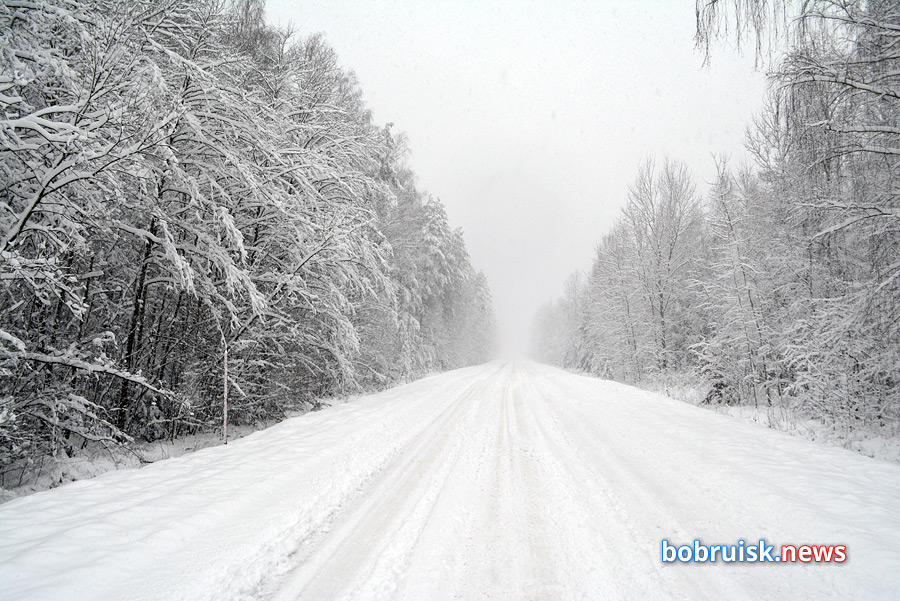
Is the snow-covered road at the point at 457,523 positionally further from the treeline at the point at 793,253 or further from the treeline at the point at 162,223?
the treeline at the point at 793,253

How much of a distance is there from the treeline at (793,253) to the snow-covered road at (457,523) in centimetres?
335

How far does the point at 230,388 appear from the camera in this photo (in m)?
7.68

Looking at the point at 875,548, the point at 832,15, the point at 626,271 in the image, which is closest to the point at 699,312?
the point at 626,271

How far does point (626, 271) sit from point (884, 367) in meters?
14.1

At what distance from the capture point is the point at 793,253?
10.1 metres

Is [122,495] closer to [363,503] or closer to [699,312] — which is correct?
[363,503]

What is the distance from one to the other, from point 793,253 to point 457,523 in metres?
12.3

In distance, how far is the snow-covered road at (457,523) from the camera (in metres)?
2.34

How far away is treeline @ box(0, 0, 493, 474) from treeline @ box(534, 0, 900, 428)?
7082 mm

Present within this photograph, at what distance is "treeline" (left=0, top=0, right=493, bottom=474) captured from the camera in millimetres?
4293

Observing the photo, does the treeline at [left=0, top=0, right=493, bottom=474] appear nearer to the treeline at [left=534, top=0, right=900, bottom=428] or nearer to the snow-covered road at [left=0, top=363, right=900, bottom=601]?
the snow-covered road at [left=0, top=363, right=900, bottom=601]

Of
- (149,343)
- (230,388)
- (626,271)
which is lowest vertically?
(230,388)

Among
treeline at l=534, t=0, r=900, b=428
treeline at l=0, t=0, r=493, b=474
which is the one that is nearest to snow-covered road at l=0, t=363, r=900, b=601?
treeline at l=0, t=0, r=493, b=474

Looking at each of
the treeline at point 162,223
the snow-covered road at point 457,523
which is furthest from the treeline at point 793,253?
the treeline at point 162,223
